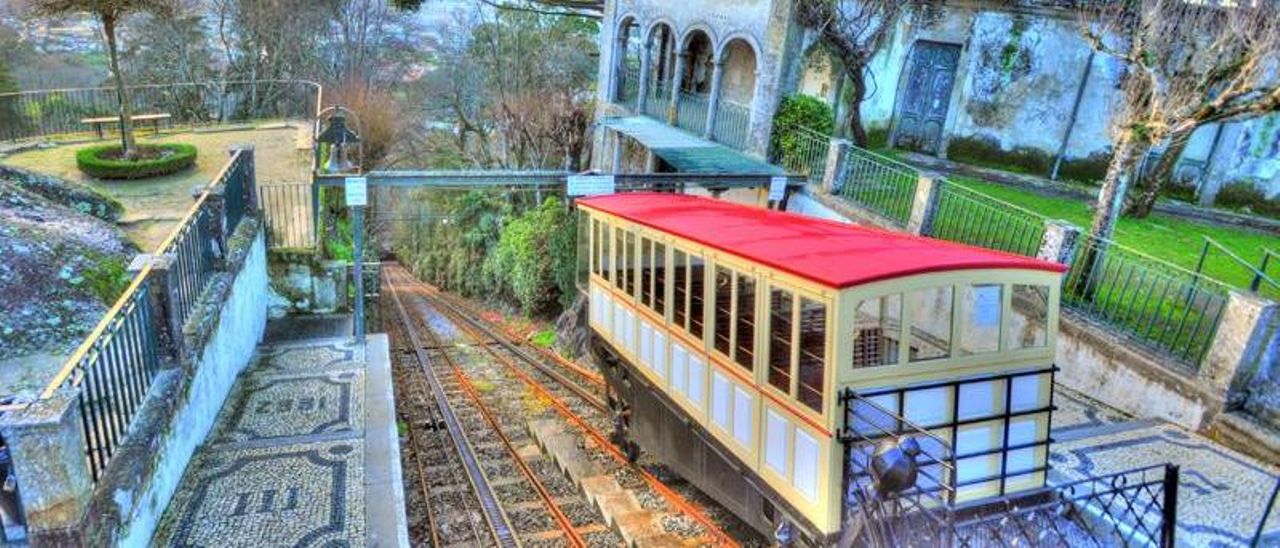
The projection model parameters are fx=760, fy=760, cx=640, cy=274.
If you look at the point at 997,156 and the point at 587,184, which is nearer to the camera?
the point at 587,184

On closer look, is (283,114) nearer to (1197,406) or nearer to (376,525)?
(376,525)

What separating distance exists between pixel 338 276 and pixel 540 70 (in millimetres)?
16628

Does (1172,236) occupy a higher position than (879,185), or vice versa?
(879,185)

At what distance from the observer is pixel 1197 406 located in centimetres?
856

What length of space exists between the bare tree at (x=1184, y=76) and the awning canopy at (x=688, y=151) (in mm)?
5986

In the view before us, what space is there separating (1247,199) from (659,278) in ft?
46.3

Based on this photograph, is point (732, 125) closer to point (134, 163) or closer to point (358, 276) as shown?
point (358, 276)

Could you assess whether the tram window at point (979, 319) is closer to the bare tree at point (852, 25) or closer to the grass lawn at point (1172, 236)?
the grass lawn at point (1172, 236)

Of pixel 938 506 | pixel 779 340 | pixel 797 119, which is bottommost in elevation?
pixel 938 506

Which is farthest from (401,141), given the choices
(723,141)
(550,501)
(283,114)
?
(550,501)

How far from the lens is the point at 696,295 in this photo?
313 inches

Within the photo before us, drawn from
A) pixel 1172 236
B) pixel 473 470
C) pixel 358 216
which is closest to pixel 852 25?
pixel 1172 236

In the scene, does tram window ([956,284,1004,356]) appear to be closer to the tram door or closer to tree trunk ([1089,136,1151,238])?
tree trunk ([1089,136,1151,238])

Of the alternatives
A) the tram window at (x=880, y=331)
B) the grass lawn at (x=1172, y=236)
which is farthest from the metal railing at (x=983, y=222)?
the tram window at (x=880, y=331)
